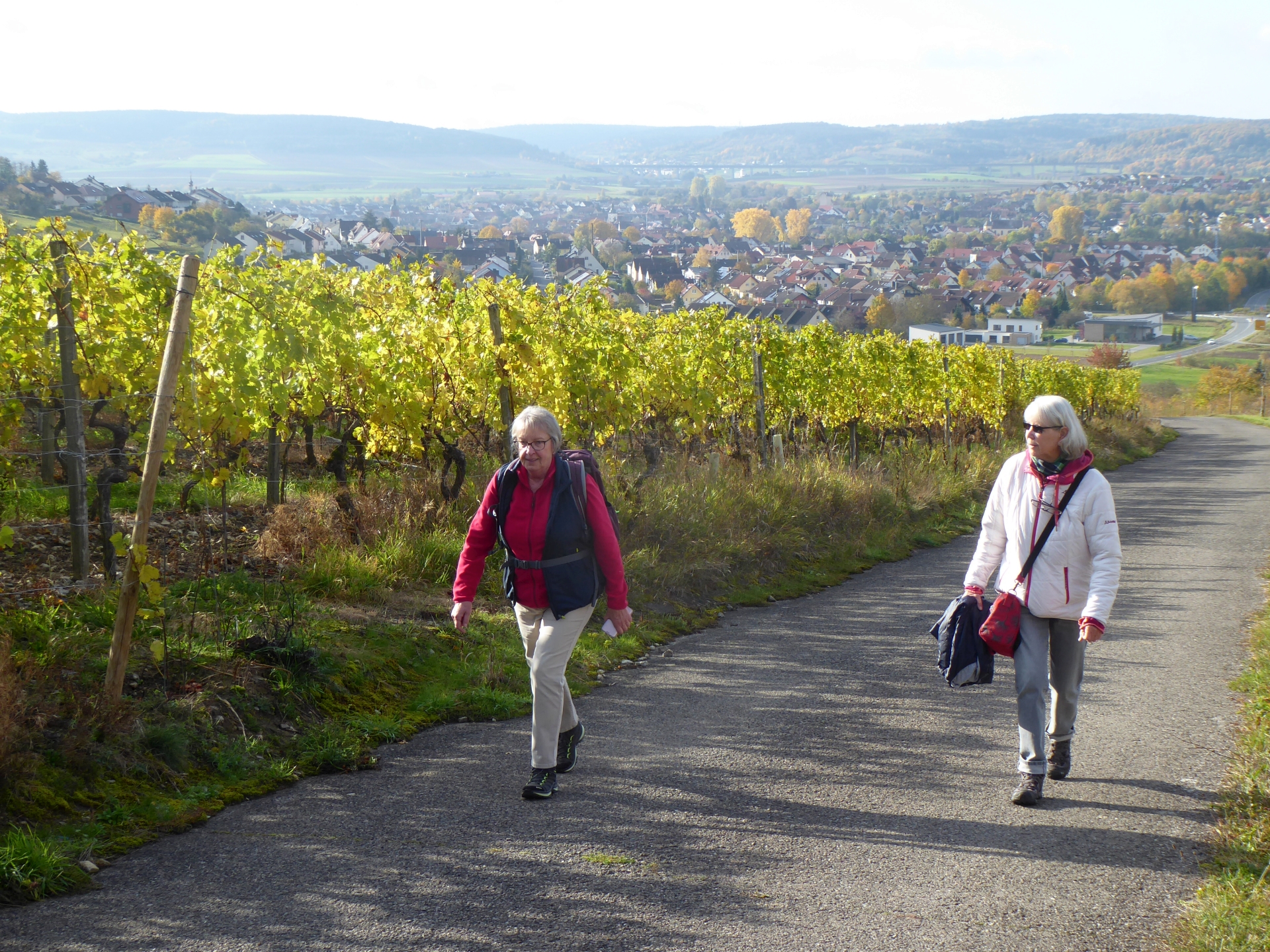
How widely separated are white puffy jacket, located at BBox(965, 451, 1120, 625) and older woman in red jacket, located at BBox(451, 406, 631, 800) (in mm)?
1663

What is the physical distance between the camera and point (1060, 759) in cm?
512

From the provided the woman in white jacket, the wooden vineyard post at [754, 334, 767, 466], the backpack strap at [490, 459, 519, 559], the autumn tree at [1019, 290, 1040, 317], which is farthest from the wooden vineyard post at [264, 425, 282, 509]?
the autumn tree at [1019, 290, 1040, 317]

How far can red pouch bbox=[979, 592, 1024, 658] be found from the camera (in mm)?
4777

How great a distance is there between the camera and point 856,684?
688cm

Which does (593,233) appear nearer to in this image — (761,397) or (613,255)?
(613,255)

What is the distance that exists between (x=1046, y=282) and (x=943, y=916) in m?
163

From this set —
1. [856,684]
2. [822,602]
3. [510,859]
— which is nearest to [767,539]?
[822,602]

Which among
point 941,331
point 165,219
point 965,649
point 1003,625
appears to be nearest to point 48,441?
point 965,649

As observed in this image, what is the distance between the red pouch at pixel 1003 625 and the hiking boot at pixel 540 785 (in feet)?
6.47

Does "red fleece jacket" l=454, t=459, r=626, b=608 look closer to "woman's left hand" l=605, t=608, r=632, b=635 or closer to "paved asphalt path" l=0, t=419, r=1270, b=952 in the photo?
"woman's left hand" l=605, t=608, r=632, b=635

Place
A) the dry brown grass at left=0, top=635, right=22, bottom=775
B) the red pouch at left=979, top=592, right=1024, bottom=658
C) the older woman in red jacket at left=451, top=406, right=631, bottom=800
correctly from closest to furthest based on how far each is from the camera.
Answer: the dry brown grass at left=0, top=635, right=22, bottom=775
the older woman in red jacket at left=451, top=406, right=631, bottom=800
the red pouch at left=979, top=592, right=1024, bottom=658

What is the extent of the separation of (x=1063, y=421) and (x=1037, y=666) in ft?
3.51

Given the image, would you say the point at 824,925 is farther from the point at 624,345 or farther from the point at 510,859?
the point at 624,345

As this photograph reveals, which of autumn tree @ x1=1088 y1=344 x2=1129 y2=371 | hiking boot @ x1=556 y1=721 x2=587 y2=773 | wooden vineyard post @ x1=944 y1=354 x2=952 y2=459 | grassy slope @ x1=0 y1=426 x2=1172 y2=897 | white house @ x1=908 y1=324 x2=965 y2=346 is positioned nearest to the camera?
grassy slope @ x1=0 y1=426 x2=1172 y2=897
